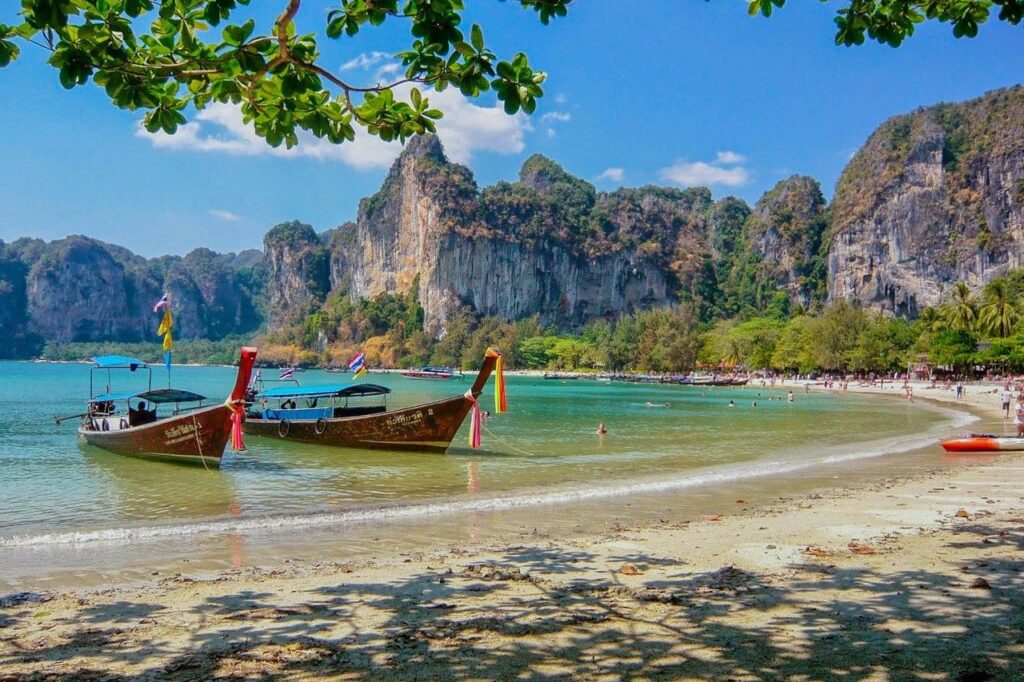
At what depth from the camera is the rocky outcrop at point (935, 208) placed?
376ft

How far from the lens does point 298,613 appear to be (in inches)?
209

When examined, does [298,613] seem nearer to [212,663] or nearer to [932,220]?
[212,663]

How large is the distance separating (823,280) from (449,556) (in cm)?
16239

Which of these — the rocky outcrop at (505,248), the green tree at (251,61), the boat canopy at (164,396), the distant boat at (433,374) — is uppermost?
the rocky outcrop at (505,248)

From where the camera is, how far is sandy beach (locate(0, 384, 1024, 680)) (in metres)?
4.04

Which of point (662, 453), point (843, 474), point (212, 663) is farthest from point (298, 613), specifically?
point (662, 453)

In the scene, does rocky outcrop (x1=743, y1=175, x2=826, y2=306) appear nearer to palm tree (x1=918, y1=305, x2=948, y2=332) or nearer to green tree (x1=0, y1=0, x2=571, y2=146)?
palm tree (x1=918, y1=305, x2=948, y2=332)

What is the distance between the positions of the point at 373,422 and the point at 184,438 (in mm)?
4779

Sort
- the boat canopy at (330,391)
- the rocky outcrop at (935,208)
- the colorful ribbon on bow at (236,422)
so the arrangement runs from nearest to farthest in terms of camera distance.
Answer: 1. the colorful ribbon on bow at (236,422)
2. the boat canopy at (330,391)
3. the rocky outcrop at (935,208)

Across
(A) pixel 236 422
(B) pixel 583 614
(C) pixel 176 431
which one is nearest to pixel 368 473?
(A) pixel 236 422

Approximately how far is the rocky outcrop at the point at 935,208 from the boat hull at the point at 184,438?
123 m

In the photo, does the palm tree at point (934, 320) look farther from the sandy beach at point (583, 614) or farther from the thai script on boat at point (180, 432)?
the sandy beach at point (583, 614)

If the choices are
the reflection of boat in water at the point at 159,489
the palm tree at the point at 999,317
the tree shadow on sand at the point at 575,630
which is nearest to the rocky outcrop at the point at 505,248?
the palm tree at the point at 999,317

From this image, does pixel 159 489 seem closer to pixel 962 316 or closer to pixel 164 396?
pixel 164 396
